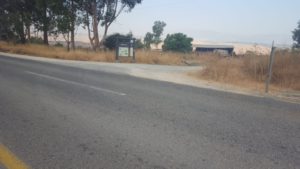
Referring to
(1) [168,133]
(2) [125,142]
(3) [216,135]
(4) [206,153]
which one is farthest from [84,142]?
(3) [216,135]

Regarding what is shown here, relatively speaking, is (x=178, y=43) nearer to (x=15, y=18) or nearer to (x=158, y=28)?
(x=158, y=28)

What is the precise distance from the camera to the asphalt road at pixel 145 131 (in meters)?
4.25

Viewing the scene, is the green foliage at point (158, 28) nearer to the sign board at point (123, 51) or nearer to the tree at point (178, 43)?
the tree at point (178, 43)

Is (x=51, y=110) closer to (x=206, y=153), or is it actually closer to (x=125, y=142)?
(x=125, y=142)

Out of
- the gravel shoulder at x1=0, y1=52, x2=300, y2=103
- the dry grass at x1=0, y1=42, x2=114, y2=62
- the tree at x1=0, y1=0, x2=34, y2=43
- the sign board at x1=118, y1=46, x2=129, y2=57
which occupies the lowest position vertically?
the gravel shoulder at x1=0, y1=52, x2=300, y2=103

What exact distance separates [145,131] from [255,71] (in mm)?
11137

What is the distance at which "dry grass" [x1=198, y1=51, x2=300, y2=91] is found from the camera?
1389cm

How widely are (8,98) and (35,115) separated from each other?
6.75 feet

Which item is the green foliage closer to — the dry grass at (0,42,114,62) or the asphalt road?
the dry grass at (0,42,114,62)

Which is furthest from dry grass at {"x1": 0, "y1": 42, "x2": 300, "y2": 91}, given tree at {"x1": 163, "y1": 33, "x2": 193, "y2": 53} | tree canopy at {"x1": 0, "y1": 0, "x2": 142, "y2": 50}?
tree at {"x1": 163, "y1": 33, "x2": 193, "y2": 53}

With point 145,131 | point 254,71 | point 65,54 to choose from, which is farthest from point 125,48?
point 145,131

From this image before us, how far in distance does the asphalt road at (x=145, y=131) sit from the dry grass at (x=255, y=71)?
5271 millimetres

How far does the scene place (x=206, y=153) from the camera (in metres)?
4.57

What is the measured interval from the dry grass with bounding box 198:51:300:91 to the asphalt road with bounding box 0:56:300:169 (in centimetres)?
527
